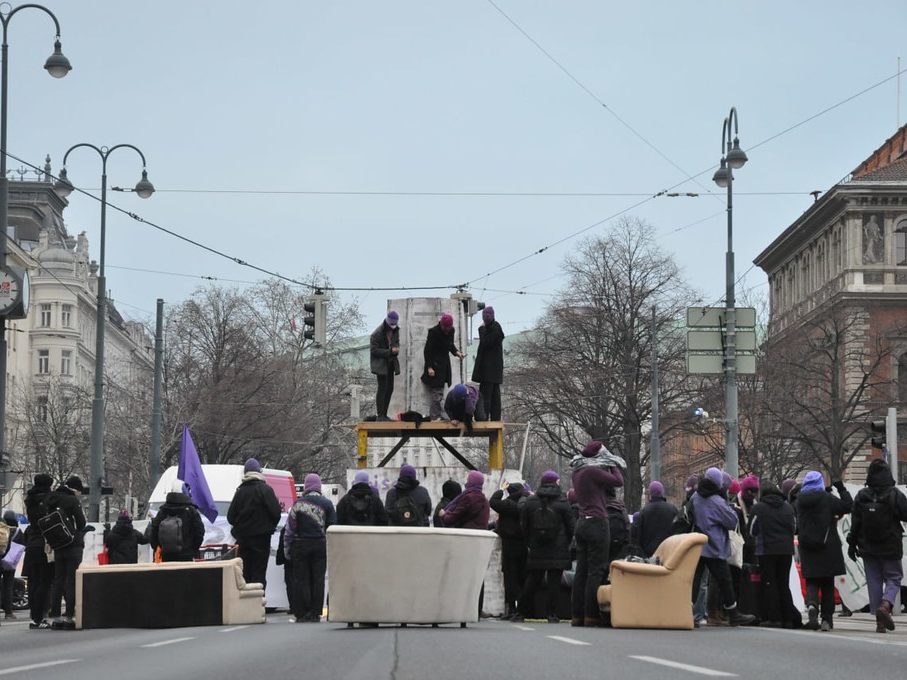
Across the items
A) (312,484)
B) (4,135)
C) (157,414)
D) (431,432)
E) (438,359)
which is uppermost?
(4,135)

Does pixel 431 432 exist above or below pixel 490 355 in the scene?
below

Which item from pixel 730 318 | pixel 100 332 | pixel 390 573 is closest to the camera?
pixel 390 573

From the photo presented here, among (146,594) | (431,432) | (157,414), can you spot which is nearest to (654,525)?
(146,594)

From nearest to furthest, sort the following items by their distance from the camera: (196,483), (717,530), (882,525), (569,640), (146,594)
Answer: (569,640)
(717,530)
(882,525)
(146,594)
(196,483)

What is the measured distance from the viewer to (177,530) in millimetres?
21562

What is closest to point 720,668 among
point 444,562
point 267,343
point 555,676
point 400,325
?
point 555,676

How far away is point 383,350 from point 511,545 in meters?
6.06

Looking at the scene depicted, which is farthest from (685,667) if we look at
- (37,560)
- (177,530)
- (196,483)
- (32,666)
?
(196,483)

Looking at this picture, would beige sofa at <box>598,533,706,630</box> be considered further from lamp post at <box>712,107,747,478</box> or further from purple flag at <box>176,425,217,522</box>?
lamp post at <box>712,107,747,478</box>

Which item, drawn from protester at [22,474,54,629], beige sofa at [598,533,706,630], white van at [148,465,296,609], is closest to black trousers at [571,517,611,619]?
beige sofa at [598,533,706,630]

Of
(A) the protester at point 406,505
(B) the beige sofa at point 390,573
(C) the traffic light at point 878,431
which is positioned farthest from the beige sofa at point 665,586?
(C) the traffic light at point 878,431

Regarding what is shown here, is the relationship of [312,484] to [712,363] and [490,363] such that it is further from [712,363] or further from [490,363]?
[712,363]

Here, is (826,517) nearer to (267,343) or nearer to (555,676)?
(555,676)

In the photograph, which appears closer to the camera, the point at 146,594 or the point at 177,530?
the point at 146,594
